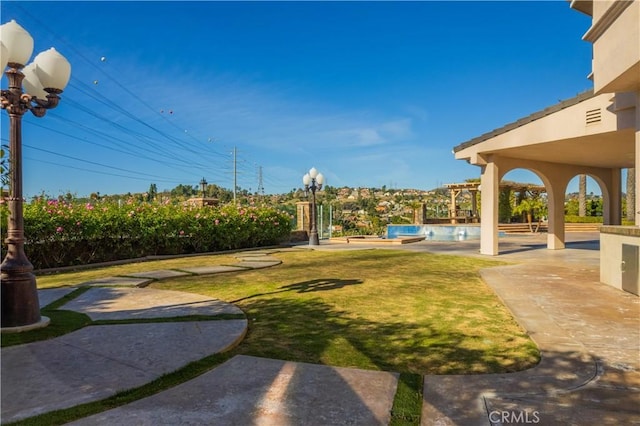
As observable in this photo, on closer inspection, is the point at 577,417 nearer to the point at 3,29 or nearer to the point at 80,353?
the point at 80,353

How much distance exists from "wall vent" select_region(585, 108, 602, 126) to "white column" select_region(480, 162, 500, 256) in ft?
11.1

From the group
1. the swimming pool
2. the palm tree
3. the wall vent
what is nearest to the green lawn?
the wall vent

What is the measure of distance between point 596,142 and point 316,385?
10.7 metres

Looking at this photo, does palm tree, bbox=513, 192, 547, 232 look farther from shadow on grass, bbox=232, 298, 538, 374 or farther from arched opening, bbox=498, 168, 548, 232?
shadow on grass, bbox=232, 298, 538, 374

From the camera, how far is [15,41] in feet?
13.5

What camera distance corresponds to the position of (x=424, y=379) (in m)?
2.98

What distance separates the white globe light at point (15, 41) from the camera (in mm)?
4051

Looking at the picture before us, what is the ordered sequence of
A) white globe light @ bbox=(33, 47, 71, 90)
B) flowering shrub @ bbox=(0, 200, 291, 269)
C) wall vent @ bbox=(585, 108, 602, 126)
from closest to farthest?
white globe light @ bbox=(33, 47, 71, 90), wall vent @ bbox=(585, 108, 602, 126), flowering shrub @ bbox=(0, 200, 291, 269)

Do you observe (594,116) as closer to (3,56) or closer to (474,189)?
(3,56)

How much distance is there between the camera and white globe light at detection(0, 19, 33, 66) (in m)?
4.05

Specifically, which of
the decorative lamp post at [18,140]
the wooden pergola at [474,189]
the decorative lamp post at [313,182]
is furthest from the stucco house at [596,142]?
the wooden pergola at [474,189]

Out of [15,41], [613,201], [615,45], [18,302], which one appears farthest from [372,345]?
Answer: [613,201]

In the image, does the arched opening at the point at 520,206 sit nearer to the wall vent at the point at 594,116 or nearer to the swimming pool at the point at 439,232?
the swimming pool at the point at 439,232

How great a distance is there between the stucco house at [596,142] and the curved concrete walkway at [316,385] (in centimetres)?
384
